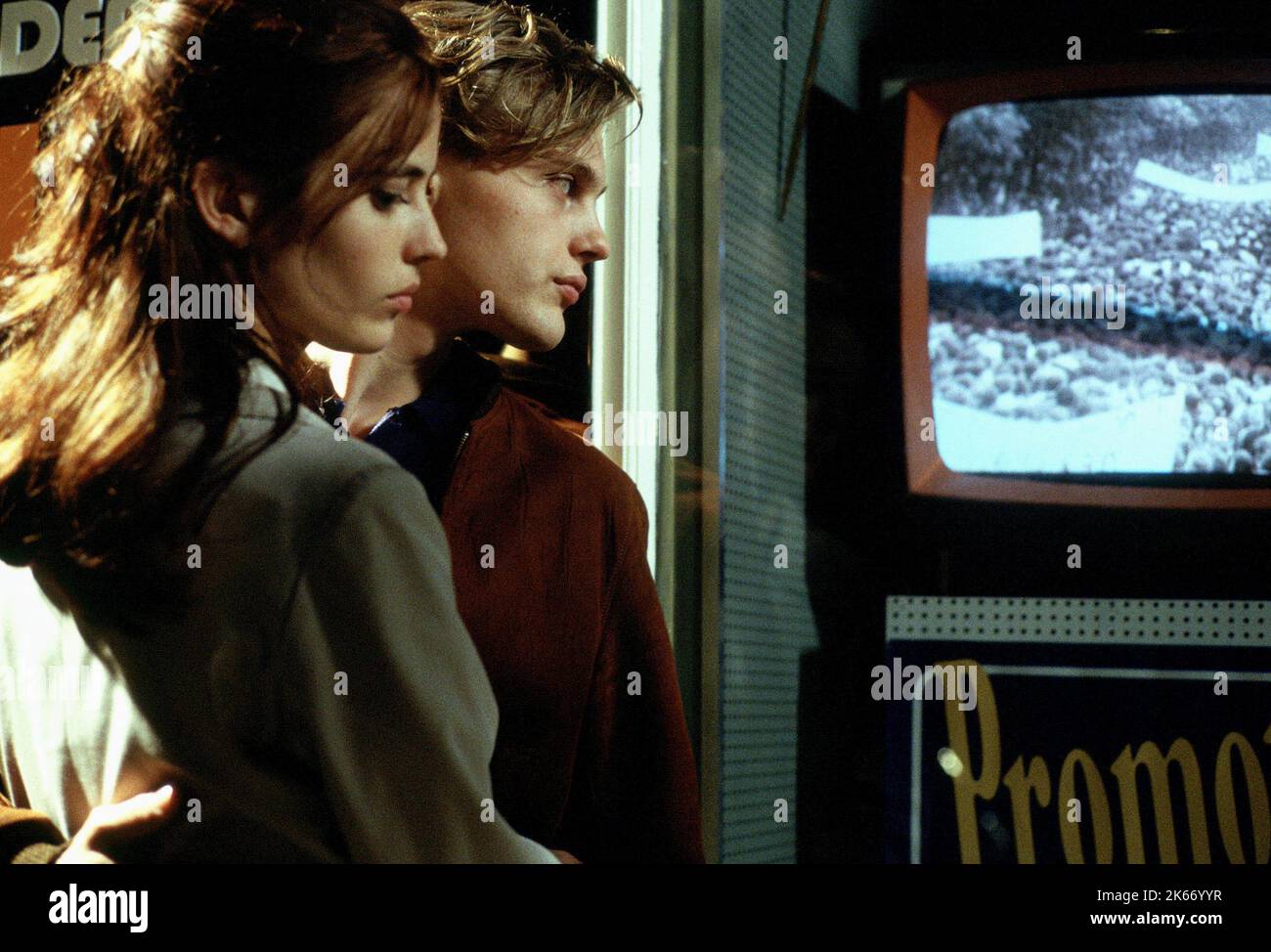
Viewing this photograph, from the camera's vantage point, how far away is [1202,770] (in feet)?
5.31

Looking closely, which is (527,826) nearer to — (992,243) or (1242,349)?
(992,243)

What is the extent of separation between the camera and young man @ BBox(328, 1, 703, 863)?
5.32 ft

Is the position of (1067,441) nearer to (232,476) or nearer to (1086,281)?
(1086,281)

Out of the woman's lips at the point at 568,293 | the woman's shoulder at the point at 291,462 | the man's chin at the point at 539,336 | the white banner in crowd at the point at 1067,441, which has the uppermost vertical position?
the woman's lips at the point at 568,293

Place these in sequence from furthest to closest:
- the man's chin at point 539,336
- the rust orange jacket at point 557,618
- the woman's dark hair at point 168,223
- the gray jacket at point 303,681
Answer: the man's chin at point 539,336 → the rust orange jacket at point 557,618 → the woman's dark hair at point 168,223 → the gray jacket at point 303,681

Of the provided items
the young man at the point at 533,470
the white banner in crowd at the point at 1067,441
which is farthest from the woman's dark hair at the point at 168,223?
the white banner in crowd at the point at 1067,441

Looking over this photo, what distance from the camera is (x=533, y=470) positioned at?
1676 millimetres

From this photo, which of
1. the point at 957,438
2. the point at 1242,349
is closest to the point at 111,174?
the point at 957,438

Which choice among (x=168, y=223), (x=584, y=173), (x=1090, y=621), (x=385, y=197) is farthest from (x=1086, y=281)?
(x=168, y=223)

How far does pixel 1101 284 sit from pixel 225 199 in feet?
3.46

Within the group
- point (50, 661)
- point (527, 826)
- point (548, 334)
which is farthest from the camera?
point (548, 334)

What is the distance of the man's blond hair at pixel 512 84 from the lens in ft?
5.35

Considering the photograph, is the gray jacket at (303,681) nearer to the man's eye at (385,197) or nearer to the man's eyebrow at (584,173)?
the man's eye at (385,197)

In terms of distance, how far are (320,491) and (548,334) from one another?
50 centimetres
